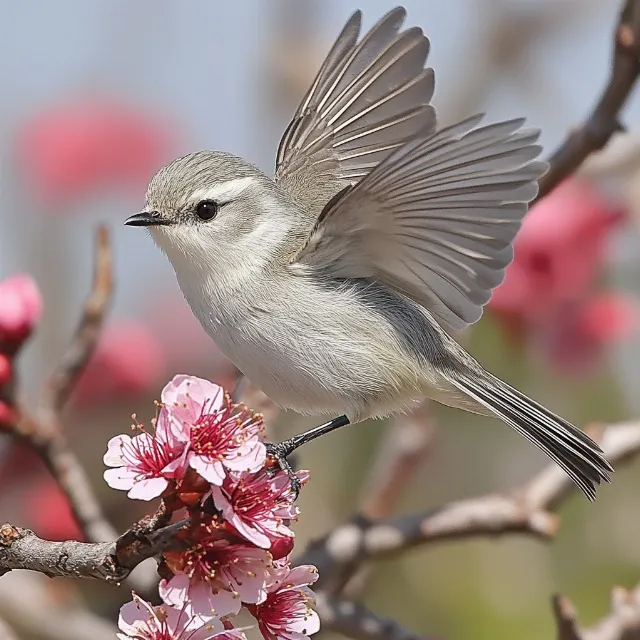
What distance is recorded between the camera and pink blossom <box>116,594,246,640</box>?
144cm

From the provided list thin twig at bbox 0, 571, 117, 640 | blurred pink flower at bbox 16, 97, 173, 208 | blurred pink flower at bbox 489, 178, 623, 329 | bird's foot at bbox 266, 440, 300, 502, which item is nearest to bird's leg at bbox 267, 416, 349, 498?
bird's foot at bbox 266, 440, 300, 502

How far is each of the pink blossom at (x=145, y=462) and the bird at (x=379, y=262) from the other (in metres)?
0.37

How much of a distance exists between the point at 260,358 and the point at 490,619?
1.43m

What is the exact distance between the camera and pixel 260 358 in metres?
2.10

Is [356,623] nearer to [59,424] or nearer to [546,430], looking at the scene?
[546,430]

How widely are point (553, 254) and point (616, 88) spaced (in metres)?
1.12

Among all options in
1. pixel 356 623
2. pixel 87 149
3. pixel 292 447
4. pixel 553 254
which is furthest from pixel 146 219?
pixel 87 149

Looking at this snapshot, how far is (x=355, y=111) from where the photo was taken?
2611mm

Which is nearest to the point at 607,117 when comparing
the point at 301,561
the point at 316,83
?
the point at 316,83

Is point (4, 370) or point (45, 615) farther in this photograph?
point (45, 615)

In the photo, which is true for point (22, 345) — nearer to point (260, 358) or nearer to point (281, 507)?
point (260, 358)

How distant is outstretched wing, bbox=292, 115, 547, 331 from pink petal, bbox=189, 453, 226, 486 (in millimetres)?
667

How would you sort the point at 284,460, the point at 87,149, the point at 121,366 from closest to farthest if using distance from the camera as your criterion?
the point at 284,460 → the point at 121,366 → the point at 87,149

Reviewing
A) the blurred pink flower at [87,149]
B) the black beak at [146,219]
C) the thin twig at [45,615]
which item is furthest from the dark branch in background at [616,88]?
the blurred pink flower at [87,149]
